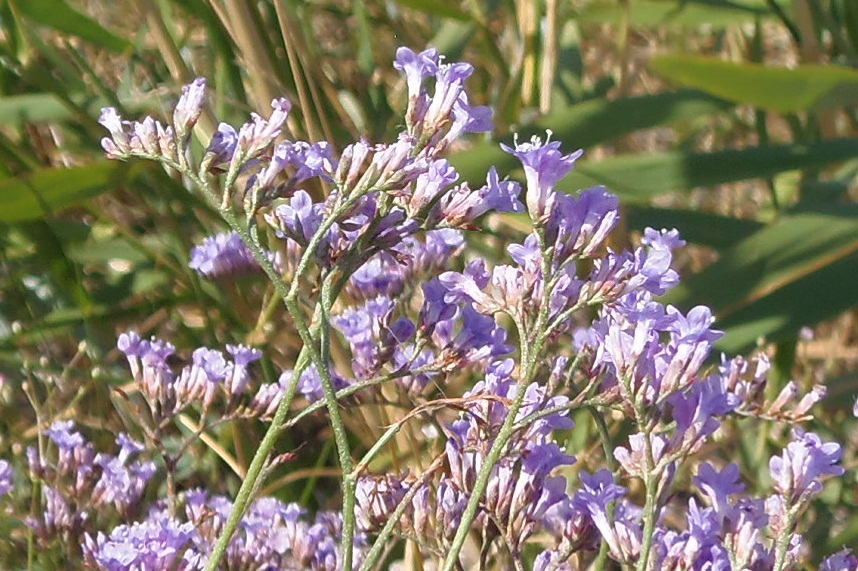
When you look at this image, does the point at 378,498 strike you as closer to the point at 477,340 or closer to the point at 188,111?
the point at 477,340

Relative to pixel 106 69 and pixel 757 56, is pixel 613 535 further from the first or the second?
pixel 106 69

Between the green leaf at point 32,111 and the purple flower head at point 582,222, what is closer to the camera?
the purple flower head at point 582,222

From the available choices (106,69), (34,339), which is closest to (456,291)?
(34,339)

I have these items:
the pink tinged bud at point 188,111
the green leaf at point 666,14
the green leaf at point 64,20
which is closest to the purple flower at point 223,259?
the pink tinged bud at point 188,111

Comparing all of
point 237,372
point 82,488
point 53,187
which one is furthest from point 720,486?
point 53,187

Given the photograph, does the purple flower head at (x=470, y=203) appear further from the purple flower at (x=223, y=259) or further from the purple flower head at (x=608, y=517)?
the purple flower at (x=223, y=259)
